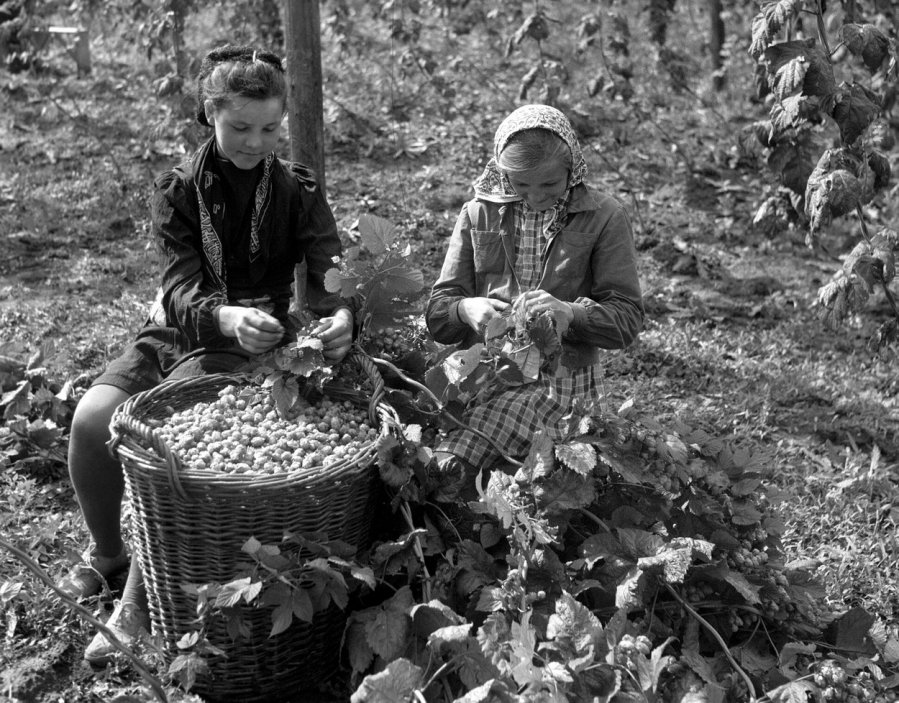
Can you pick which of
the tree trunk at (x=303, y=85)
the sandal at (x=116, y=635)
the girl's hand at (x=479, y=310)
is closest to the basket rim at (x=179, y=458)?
the girl's hand at (x=479, y=310)

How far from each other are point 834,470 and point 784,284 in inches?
64.7

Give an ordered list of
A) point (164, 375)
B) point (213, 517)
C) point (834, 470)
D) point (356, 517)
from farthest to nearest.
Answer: point (834, 470), point (164, 375), point (356, 517), point (213, 517)

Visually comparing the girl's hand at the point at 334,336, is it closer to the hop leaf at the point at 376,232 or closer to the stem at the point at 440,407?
the stem at the point at 440,407

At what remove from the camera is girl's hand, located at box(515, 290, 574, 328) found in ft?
7.77

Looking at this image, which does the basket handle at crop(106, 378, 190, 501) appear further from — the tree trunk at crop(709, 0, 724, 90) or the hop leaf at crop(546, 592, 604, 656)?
the tree trunk at crop(709, 0, 724, 90)

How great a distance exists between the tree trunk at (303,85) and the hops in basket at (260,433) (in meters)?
0.84

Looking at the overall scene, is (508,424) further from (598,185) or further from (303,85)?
(598,185)

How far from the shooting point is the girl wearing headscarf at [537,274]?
2.50 m

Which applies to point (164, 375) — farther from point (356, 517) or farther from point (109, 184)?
point (109, 184)

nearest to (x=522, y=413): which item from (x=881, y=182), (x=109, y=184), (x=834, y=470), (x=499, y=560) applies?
(x=499, y=560)

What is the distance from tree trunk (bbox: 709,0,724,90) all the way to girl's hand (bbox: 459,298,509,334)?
461cm

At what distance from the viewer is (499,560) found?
232cm

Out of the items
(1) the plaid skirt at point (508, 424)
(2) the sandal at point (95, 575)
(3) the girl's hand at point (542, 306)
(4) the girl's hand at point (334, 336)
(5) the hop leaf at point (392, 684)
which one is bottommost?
(2) the sandal at point (95, 575)

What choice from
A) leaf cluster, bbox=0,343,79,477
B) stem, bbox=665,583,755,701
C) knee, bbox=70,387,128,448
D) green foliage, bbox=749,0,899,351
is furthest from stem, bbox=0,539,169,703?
green foliage, bbox=749,0,899,351
